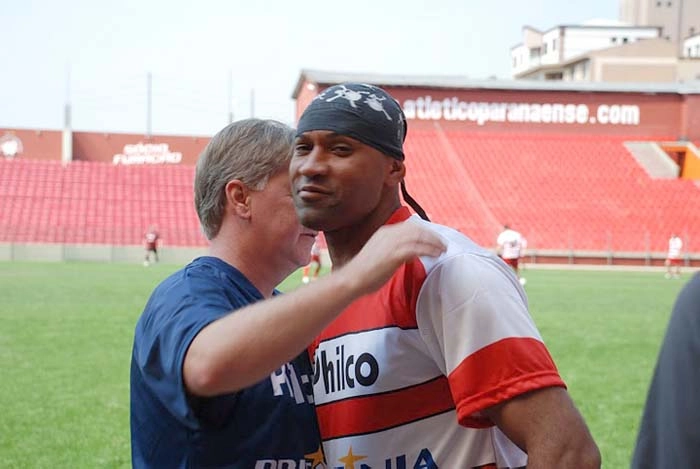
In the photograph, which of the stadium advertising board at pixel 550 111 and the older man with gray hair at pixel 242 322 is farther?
the stadium advertising board at pixel 550 111

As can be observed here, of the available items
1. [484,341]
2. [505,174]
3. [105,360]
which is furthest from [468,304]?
[505,174]

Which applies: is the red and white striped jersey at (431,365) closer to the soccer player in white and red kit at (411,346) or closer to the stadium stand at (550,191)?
the soccer player in white and red kit at (411,346)

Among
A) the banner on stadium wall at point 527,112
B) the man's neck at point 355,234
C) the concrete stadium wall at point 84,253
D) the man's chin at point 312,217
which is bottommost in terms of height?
the concrete stadium wall at point 84,253

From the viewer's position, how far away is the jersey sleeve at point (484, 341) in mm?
2133

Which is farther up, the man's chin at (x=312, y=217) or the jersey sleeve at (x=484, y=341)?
the man's chin at (x=312, y=217)

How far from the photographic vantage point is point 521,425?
7.02 feet

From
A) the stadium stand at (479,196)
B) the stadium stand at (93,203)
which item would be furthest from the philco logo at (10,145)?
Answer: the stadium stand at (93,203)

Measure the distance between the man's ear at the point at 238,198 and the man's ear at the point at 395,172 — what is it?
475 mm

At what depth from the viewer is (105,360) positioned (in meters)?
12.5

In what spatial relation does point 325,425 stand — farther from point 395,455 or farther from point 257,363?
point 257,363

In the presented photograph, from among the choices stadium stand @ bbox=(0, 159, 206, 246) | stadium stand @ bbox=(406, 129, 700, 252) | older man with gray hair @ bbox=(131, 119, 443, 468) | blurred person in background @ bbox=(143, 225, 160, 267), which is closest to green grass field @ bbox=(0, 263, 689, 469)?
older man with gray hair @ bbox=(131, 119, 443, 468)

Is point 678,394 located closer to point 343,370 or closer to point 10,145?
point 343,370

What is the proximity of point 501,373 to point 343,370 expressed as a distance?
53 centimetres

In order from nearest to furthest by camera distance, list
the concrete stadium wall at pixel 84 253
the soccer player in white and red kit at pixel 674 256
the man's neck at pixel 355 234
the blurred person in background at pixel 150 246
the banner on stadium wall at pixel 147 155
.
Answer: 1. the man's neck at pixel 355 234
2. the soccer player in white and red kit at pixel 674 256
3. the blurred person in background at pixel 150 246
4. the concrete stadium wall at pixel 84 253
5. the banner on stadium wall at pixel 147 155
